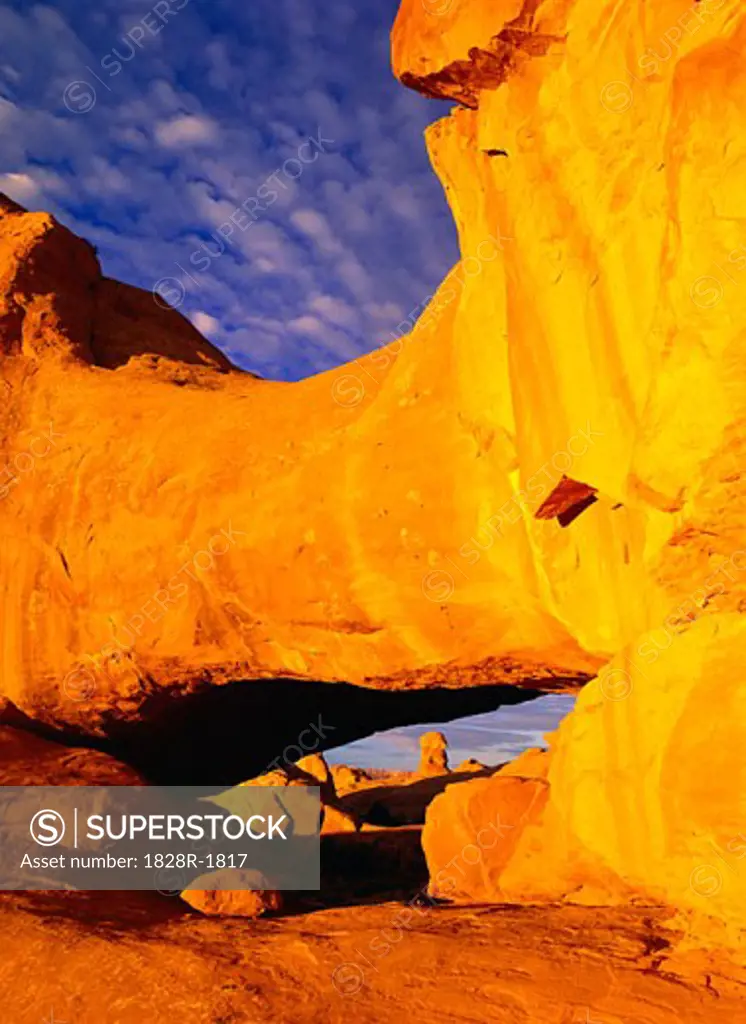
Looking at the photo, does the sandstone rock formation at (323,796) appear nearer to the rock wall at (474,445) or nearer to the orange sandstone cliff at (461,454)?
the orange sandstone cliff at (461,454)

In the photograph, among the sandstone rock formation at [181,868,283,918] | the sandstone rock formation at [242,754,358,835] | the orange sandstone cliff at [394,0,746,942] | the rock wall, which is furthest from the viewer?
the sandstone rock formation at [242,754,358,835]

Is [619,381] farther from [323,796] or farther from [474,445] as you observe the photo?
[323,796]

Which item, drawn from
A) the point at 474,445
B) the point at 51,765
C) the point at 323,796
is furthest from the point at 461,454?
the point at 323,796

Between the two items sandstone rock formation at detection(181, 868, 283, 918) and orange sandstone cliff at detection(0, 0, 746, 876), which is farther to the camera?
sandstone rock formation at detection(181, 868, 283, 918)

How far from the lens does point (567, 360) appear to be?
6.24m

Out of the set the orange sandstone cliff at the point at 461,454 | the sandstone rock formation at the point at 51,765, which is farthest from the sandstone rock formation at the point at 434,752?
the sandstone rock formation at the point at 51,765

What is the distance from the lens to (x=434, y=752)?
33812 mm

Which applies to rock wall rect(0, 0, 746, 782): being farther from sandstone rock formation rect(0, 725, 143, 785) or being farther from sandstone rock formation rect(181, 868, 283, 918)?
sandstone rock formation rect(181, 868, 283, 918)

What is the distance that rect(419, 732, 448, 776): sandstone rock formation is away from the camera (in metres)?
33.6

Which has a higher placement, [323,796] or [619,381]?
[619,381]

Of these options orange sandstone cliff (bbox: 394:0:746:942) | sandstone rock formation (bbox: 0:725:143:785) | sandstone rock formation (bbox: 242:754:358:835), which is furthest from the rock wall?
sandstone rock formation (bbox: 242:754:358:835)

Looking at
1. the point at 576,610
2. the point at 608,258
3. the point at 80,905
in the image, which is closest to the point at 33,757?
the point at 80,905

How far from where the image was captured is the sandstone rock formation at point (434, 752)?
33.6 meters

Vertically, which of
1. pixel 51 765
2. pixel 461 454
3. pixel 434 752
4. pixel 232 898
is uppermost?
pixel 461 454
